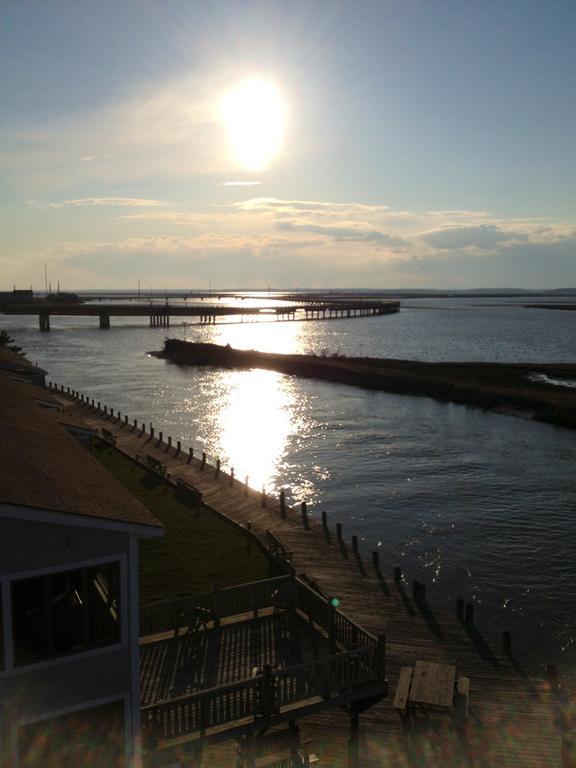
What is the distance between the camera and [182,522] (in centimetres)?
2408

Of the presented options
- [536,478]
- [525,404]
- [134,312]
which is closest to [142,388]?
[525,404]

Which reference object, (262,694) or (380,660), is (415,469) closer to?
(380,660)

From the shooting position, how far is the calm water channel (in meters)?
22.0

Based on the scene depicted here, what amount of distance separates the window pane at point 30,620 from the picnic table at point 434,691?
808 centimetres

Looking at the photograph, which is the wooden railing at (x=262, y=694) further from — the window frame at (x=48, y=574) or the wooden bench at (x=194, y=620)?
the wooden bench at (x=194, y=620)

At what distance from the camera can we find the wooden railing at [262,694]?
34.6ft

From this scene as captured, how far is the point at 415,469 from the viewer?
121 ft

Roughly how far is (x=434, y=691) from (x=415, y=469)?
2382 cm

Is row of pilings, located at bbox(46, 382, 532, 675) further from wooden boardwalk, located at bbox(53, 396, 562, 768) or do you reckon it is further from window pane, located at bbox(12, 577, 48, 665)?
window pane, located at bbox(12, 577, 48, 665)

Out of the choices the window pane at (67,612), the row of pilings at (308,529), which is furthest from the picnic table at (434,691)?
the window pane at (67,612)

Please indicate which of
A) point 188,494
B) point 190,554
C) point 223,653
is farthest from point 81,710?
point 188,494

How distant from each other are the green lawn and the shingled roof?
5.93 m

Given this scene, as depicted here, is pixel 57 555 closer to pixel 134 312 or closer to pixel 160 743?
pixel 160 743

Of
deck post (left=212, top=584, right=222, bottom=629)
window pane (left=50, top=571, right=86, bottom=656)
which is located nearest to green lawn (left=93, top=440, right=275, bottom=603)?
deck post (left=212, top=584, right=222, bottom=629)
